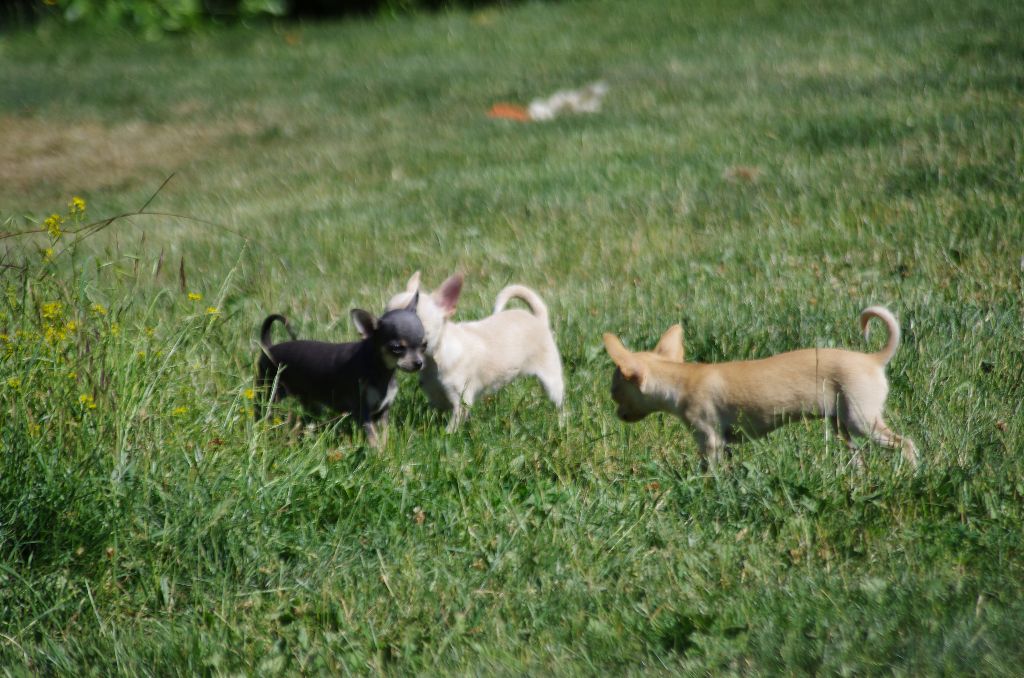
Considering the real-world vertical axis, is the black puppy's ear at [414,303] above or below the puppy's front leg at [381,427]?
above

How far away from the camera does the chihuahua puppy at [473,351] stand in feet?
17.0

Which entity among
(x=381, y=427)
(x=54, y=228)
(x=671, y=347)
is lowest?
(x=381, y=427)

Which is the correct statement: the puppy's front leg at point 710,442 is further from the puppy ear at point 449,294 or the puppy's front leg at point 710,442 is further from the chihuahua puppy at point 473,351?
the puppy ear at point 449,294

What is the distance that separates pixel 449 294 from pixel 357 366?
61 cm

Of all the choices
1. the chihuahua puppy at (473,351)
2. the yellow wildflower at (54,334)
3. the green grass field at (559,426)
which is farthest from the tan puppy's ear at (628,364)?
the yellow wildflower at (54,334)

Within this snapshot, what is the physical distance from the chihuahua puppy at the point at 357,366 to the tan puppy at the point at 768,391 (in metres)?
0.94

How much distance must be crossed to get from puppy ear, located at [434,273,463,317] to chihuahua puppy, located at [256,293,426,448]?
0.17 m

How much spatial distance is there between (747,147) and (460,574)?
629cm

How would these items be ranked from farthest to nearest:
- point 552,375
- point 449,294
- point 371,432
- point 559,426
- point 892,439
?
point 552,375, point 449,294, point 371,432, point 559,426, point 892,439

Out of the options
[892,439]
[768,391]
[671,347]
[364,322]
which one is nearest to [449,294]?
[364,322]

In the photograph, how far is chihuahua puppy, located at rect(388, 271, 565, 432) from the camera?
5.17 m

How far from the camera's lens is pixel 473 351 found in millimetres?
5305

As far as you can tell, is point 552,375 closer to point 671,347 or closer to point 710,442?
point 671,347

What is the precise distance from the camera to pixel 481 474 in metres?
4.33
